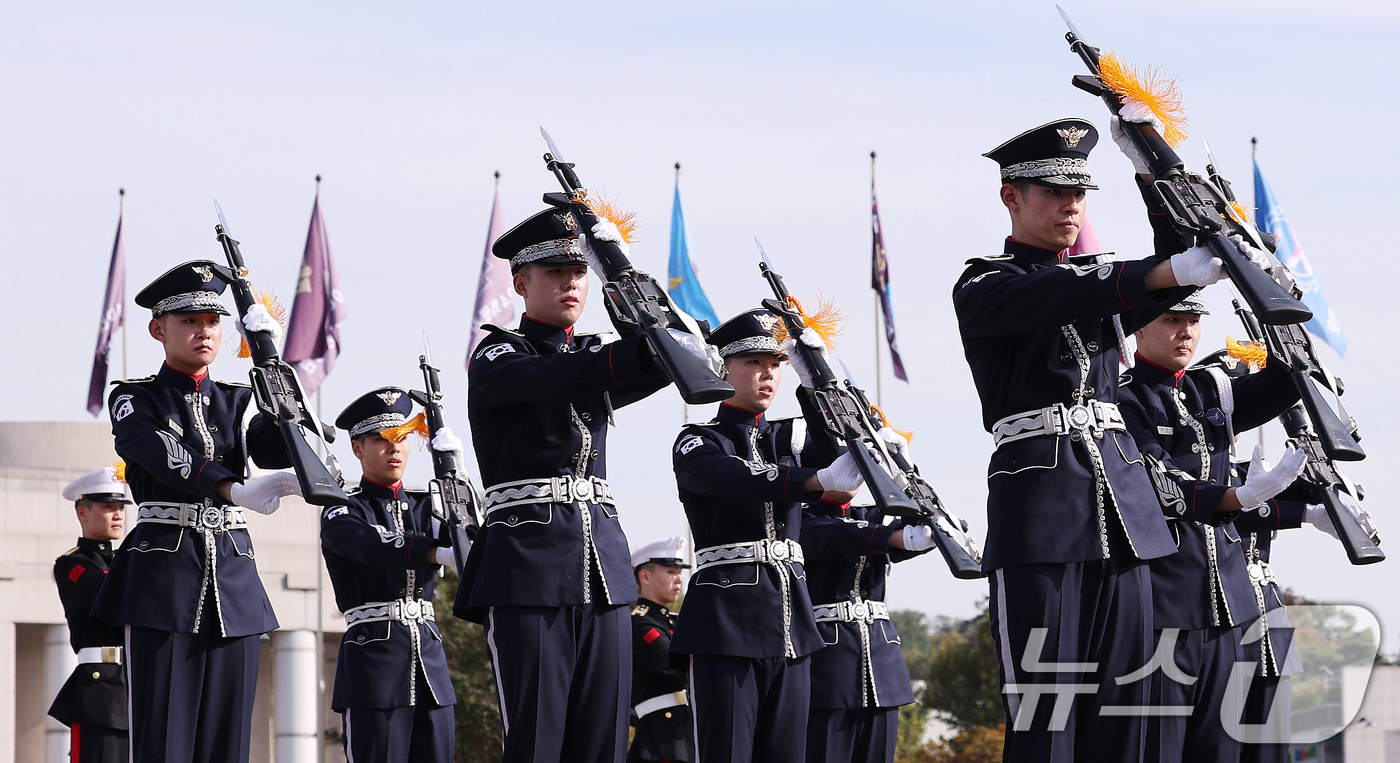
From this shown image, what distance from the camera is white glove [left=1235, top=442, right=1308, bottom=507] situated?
6824mm

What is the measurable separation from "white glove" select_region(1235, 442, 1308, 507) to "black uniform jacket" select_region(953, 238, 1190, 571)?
0.94 metres

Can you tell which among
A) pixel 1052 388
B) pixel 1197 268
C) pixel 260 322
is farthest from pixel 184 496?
pixel 1197 268

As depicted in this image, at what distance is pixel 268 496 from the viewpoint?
771 centimetres

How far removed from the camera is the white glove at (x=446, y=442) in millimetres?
10102

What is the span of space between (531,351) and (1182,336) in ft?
10.6

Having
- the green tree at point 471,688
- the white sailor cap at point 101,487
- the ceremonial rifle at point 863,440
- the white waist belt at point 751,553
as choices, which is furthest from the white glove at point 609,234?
the green tree at point 471,688

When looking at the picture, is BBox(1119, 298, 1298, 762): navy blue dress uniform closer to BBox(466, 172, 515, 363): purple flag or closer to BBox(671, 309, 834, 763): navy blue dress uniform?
BBox(671, 309, 834, 763): navy blue dress uniform

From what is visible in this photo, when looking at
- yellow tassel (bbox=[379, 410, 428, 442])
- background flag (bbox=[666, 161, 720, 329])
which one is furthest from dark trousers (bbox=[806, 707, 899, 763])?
background flag (bbox=[666, 161, 720, 329])

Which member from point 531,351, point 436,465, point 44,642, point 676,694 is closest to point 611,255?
point 531,351

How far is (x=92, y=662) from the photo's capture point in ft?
38.8

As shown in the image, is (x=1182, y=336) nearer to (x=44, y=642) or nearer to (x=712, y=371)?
(x=712, y=371)

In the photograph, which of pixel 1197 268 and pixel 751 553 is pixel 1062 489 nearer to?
pixel 1197 268

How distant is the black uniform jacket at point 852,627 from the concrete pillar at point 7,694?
813 inches

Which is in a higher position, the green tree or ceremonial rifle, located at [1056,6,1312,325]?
ceremonial rifle, located at [1056,6,1312,325]
